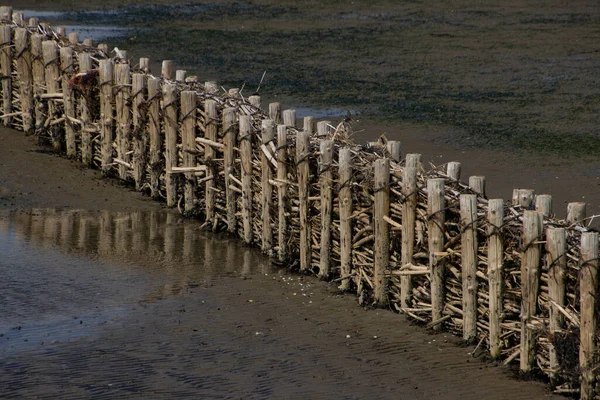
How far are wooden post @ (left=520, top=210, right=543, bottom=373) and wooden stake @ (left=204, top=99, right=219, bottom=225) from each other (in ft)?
15.0

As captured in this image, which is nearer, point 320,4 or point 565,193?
point 565,193

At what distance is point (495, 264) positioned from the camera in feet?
25.6

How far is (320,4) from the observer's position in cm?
2822

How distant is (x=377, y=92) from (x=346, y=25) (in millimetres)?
7294

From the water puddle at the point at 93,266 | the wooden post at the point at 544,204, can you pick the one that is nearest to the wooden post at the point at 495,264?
the wooden post at the point at 544,204

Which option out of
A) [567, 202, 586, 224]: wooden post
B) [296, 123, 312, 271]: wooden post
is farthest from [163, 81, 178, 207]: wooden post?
[567, 202, 586, 224]: wooden post

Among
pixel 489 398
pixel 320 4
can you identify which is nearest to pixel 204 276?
pixel 489 398

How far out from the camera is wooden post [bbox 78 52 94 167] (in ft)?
42.0

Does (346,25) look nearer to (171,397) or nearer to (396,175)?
(396,175)

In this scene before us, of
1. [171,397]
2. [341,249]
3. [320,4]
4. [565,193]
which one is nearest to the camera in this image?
[171,397]

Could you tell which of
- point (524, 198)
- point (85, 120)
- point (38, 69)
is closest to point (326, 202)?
point (524, 198)

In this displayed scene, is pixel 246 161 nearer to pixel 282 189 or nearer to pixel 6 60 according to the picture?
pixel 282 189

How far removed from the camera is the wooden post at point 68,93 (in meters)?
13.0

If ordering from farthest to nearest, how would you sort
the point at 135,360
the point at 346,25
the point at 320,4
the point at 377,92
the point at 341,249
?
the point at 320,4
the point at 346,25
the point at 377,92
the point at 341,249
the point at 135,360
